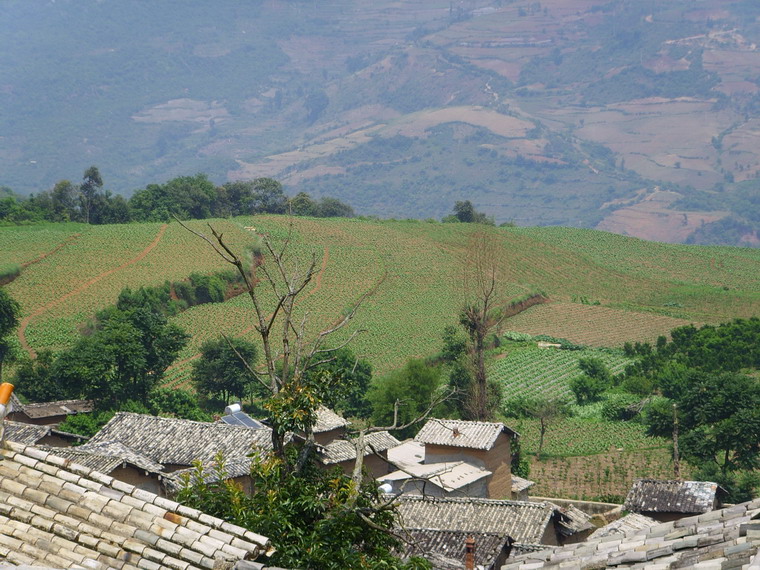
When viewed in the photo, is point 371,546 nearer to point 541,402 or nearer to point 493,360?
point 541,402

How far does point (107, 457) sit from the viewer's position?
27.7 m

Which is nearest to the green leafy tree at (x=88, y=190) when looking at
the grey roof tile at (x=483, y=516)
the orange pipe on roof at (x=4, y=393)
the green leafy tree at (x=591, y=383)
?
the green leafy tree at (x=591, y=383)

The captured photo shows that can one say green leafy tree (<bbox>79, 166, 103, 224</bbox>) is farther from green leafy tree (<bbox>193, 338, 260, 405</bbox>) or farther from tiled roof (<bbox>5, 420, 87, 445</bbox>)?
tiled roof (<bbox>5, 420, 87, 445</bbox>)

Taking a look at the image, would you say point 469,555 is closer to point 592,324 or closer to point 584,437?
point 584,437

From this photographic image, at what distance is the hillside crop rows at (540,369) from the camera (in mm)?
66312

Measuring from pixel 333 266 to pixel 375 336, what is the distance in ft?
66.9

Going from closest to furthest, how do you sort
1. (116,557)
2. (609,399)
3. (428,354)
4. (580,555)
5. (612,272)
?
1. (116,557)
2. (580,555)
3. (609,399)
4. (428,354)
5. (612,272)

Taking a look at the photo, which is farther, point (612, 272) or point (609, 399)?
point (612, 272)

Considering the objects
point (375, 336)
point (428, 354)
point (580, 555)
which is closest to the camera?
point (580, 555)

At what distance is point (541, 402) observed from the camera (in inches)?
2218

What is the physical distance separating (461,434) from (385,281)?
58.5 metres

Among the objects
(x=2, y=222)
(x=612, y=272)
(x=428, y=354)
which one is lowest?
(x=612, y=272)

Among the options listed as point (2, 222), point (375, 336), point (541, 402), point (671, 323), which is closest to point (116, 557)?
point (541, 402)

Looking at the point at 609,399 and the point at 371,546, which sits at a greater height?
the point at 371,546
